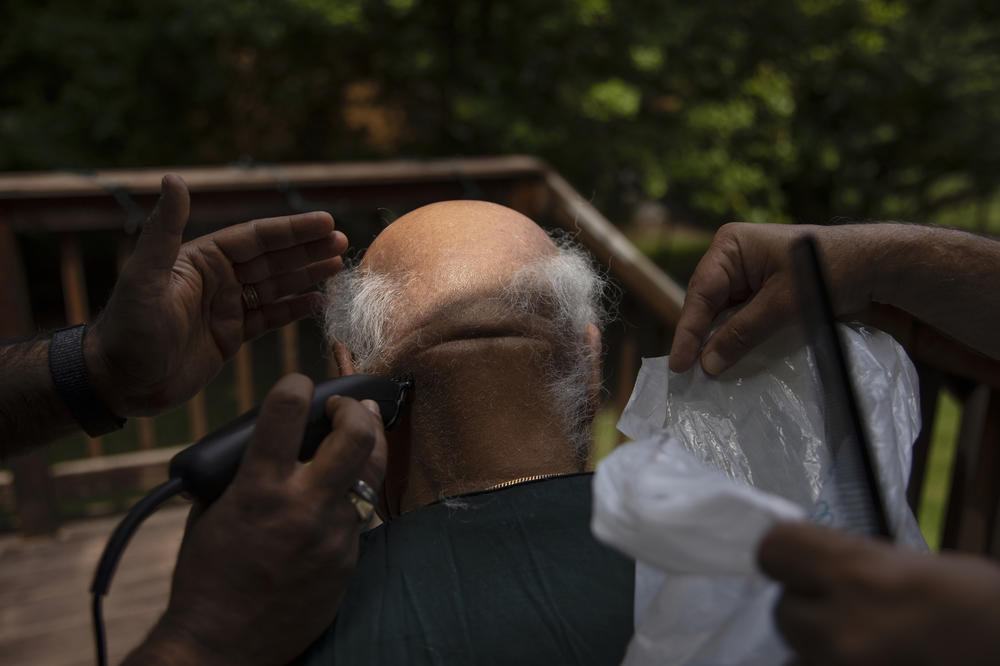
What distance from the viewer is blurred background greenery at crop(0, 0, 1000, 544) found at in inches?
169

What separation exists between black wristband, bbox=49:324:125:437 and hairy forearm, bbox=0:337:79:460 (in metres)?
0.02

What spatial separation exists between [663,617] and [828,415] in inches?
14.3

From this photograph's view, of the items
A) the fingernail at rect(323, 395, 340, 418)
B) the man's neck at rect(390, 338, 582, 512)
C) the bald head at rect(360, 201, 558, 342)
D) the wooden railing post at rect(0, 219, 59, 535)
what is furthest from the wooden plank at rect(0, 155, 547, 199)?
the fingernail at rect(323, 395, 340, 418)

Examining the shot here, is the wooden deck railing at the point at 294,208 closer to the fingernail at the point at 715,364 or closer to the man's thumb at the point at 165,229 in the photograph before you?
the fingernail at the point at 715,364

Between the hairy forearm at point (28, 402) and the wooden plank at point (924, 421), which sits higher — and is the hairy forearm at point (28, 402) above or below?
above

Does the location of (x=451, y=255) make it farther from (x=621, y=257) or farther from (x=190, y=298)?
(x=621, y=257)

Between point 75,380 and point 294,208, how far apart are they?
1.33m

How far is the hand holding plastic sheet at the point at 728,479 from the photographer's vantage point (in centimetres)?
58


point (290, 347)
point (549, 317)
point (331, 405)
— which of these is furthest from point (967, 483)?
point (290, 347)

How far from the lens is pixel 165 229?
111 centimetres

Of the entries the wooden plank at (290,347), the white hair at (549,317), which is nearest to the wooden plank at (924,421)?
the white hair at (549,317)

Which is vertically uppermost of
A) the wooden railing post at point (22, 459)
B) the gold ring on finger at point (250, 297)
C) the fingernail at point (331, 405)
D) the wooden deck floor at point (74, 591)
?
the gold ring on finger at point (250, 297)

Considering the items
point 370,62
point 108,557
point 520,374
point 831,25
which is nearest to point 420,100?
point 370,62

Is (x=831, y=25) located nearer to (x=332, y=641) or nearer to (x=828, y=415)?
(x=828, y=415)
